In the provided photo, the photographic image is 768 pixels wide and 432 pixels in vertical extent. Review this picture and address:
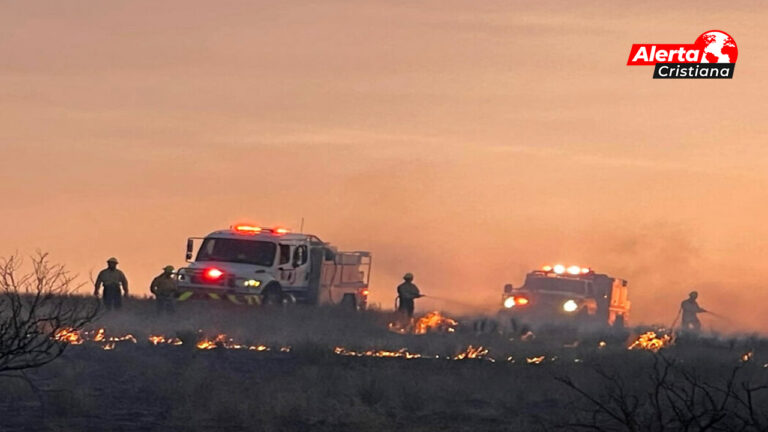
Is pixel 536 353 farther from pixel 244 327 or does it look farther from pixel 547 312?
pixel 547 312

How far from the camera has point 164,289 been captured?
134ft

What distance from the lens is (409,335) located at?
41.1 m

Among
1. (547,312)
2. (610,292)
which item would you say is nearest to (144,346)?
(547,312)

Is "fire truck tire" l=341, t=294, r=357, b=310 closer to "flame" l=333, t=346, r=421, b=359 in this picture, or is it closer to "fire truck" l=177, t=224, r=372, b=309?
"fire truck" l=177, t=224, r=372, b=309

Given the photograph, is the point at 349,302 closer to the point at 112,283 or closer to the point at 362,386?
the point at 112,283

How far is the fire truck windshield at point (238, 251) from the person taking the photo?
139 ft

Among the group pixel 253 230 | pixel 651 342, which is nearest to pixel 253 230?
pixel 253 230

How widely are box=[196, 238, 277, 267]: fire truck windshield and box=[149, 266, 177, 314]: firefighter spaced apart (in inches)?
69.9

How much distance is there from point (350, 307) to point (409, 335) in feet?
15.7

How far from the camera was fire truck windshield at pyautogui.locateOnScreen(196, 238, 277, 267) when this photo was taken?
42325 mm

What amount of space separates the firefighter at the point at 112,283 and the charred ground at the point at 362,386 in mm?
1657

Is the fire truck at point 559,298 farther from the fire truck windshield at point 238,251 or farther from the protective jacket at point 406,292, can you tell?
the fire truck windshield at point 238,251

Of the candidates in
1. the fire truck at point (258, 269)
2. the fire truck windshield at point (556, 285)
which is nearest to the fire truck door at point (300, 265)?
the fire truck at point (258, 269)

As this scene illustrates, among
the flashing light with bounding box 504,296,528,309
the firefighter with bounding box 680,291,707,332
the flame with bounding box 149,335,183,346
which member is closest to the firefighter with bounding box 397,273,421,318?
the flashing light with bounding box 504,296,528,309
